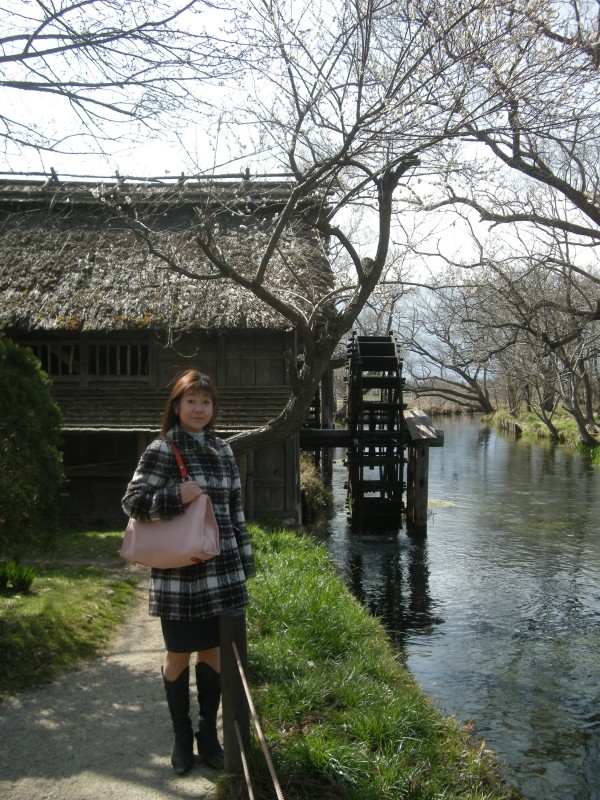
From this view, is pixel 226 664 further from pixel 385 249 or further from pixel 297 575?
pixel 385 249

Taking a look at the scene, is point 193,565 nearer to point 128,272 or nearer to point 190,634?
point 190,634

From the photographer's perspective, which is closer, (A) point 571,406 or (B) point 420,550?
(B) point 420,550

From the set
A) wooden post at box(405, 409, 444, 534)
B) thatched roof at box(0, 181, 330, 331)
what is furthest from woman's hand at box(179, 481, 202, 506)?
wooden post at box(405, 409, 444, 534)

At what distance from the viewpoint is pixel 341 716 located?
470cm

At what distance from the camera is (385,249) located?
8578 mm

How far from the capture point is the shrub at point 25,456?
5.76m

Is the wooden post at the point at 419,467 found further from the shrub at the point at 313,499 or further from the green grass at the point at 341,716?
the green grass at the point at 341,716

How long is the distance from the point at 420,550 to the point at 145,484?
35.3 feet

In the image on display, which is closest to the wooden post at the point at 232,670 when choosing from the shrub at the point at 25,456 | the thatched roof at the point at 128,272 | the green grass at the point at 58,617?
the green grass at the point at 58,617

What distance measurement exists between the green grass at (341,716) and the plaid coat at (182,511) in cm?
85

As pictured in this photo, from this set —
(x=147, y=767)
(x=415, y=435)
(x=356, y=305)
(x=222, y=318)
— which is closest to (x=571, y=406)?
(x=415, y=435)

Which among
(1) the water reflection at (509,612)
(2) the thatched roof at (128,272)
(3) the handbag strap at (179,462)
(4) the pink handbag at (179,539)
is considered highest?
(2) the thatched roof at (128,272)

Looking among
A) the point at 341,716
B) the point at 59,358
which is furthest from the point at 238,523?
the point at 59,358

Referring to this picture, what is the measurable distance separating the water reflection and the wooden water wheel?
0.71 metres
